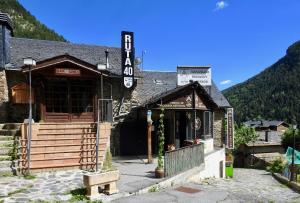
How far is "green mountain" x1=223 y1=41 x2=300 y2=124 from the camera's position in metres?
108

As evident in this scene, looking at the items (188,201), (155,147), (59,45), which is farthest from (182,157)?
(59,45)

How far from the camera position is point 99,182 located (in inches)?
341

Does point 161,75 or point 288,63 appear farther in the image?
point 288,63

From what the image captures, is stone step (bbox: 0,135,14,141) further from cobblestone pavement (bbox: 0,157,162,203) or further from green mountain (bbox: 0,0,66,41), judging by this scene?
green mountain (bbox: 0,0,66,41)

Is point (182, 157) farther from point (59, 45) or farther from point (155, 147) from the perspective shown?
point (59, 45)

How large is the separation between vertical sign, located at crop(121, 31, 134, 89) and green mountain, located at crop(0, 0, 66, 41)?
6783cm

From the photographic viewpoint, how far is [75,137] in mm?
13297

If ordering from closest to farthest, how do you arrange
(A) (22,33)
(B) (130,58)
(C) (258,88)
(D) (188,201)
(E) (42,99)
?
(D) (188,201) < (E) (42,99) < (B) (130,58) < (A) (22,33) < (C) (258,88)

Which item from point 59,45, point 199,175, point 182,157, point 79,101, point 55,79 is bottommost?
point 199,175

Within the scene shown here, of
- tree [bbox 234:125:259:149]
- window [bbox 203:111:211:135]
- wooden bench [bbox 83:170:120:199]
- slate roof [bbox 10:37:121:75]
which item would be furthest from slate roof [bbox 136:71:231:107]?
tree [bbox 234:125:259:149]

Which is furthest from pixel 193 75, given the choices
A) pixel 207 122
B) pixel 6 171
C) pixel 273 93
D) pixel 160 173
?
pixel 273 93

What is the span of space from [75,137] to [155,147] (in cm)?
644

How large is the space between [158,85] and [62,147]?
11175 mm

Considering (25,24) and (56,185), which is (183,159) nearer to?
(56,185)
